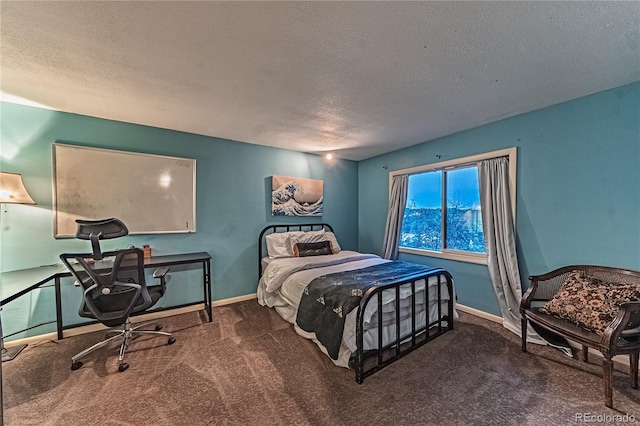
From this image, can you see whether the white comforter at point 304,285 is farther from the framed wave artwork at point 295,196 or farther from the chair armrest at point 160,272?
the chair armrest at point 160,272

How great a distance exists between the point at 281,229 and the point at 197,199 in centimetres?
134

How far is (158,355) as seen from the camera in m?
2.47

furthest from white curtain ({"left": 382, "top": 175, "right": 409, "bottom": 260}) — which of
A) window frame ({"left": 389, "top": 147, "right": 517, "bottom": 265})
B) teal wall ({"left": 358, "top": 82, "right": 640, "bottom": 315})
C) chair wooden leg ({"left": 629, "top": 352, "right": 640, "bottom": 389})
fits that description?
chair wooden leg ({"left": 629, "top": 352, "right": 640, "bottom": 389})

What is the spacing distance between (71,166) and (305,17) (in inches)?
117

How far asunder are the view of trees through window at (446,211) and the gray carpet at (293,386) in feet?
4.28

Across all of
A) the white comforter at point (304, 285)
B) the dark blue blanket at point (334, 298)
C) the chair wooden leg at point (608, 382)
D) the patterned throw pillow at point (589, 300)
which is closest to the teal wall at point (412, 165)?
the patterned throw pillow at point (589, 300)

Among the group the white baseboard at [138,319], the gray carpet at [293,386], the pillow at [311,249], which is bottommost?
the gray carpet at [293,386]

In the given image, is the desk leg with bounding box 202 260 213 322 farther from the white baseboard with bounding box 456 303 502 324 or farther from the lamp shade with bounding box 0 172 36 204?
the white baseboard with bounding box 456 303 502 324

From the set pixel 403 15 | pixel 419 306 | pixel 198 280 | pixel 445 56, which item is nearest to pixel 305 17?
pixel 403 15

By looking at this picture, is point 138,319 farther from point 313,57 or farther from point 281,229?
point 313,57

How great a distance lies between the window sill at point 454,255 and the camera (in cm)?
333

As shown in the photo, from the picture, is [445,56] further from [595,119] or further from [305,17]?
[595,119]

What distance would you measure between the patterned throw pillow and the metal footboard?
86 cm

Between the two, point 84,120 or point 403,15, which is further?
point 84,120
